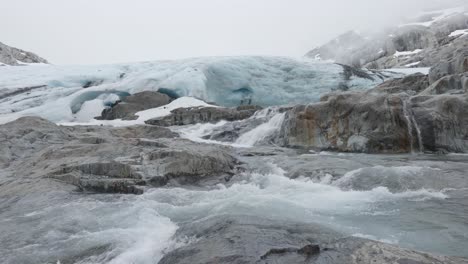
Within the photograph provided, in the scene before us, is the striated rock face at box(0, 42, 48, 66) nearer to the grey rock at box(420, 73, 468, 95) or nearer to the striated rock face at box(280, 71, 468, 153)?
the striated rock face at box(280, 71, 468, 153)

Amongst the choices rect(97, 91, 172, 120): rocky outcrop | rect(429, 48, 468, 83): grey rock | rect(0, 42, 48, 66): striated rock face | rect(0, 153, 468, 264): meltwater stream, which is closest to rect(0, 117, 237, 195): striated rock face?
rect(0, 153, 468, 264): meltwater stream

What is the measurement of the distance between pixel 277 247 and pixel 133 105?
69.5 ft

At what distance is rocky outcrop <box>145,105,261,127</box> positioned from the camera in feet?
67.9

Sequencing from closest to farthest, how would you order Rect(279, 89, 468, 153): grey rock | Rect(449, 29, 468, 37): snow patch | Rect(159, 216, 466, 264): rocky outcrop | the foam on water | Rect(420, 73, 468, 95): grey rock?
Rect(159, 216, 466, 264): rocky outcrop, Rect(279, 89, 468, 153): grey rock, Rect(420, 73, 468, 95): grey rock, the foam on water, Rect(449, 29, 468, 37): snow patch

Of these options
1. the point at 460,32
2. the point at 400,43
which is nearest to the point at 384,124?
the point at 400,43

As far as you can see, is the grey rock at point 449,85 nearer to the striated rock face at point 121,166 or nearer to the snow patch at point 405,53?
the striated rock face at point 121,166

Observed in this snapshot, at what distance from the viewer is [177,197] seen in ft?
24.3

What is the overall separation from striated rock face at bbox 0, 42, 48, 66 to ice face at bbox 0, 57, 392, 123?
1076 inches

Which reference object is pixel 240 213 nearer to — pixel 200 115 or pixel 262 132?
pixel 262 132

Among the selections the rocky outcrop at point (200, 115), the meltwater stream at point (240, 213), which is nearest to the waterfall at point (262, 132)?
the rocky outcrop at point (200, 115)

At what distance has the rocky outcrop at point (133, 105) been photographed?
23359mm

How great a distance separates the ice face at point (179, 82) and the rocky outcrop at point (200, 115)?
184 inches

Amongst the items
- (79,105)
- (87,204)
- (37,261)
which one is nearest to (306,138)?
(87,204)

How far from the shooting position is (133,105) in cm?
2384
